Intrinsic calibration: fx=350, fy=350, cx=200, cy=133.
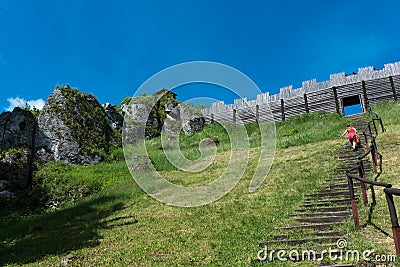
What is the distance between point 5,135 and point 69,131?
15.8ft

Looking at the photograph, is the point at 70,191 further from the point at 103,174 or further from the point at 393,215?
the point at 393,215

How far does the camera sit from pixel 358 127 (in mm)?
24953

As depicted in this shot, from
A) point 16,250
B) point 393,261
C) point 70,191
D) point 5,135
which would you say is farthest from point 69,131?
point 393,261

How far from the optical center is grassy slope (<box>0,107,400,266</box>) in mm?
9062

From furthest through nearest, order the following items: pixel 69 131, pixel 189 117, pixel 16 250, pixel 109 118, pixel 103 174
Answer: pixel 189 117
pixel 109 118
pixel 69 131
pixel 103 174
pixel 16 250

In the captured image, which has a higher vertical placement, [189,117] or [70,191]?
[189,117]

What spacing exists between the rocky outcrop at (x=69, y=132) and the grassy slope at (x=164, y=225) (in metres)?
8.02

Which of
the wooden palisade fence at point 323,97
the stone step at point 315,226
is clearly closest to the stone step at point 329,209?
the stone step at point 315,226

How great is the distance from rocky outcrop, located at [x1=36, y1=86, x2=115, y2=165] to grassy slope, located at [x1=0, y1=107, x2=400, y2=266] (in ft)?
26.3

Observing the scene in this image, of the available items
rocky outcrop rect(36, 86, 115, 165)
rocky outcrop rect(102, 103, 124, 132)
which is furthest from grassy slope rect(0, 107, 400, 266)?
rocky outcrop rect(102, 103, 124, 132)

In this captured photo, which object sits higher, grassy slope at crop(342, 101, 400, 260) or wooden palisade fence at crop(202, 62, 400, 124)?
wooden palisade fence at crop(202, 62, 400, 124)

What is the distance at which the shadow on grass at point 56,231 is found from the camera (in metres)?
11.2

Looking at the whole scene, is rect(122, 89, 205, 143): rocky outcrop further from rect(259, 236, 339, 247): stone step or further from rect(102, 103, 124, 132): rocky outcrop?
rect(259, 236, 339, 247): stone step

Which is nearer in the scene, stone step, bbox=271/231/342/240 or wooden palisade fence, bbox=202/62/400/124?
stone step, bbox=271/231/342/240
